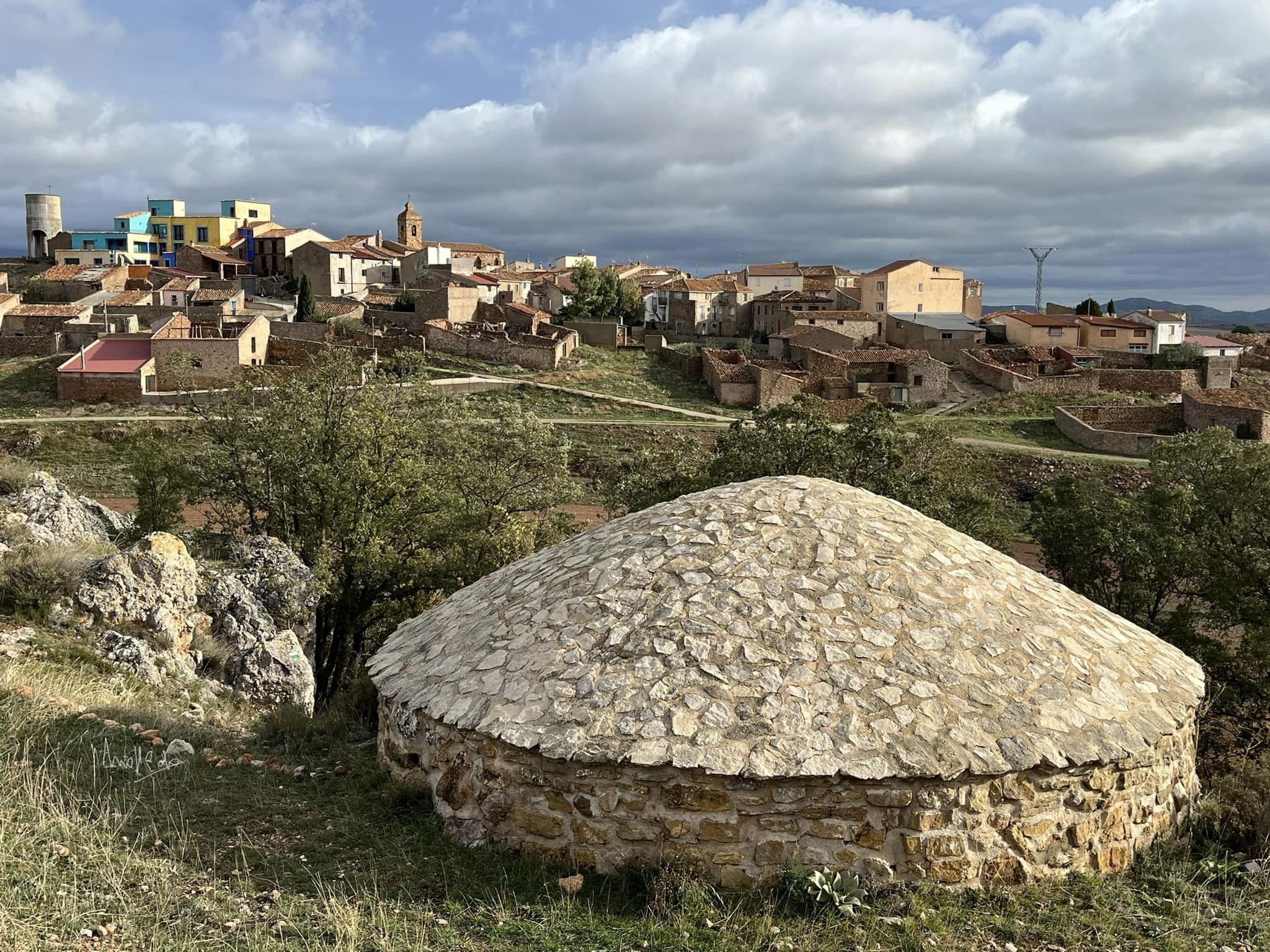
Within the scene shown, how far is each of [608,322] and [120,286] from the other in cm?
3404

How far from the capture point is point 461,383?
4328cm

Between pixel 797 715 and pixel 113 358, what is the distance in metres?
43.1

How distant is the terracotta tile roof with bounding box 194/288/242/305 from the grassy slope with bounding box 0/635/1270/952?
2187 inches

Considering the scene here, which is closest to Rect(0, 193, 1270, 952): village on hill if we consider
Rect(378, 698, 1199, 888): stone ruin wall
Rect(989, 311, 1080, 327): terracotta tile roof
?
Rect(378, 698, 1199, 888): stone ruin wall

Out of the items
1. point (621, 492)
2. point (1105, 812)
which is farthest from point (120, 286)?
point (1105, 812)

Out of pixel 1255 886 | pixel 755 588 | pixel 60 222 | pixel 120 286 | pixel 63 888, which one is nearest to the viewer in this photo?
pixel 63 888

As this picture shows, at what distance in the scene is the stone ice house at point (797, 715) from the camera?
5562mm

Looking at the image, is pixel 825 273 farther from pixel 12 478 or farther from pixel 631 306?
pixel 12 478

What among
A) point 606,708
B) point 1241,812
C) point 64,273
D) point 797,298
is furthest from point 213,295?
point 1241,812

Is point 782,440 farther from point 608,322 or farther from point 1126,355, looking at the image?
point 1126,355

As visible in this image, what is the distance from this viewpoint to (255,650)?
1050cm

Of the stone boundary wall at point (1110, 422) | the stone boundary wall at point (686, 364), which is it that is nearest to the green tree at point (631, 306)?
the stone boundary wall at point (686, 364)

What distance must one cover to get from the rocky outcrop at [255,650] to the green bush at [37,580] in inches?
56.4

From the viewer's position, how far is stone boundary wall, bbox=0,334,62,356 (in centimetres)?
4447
